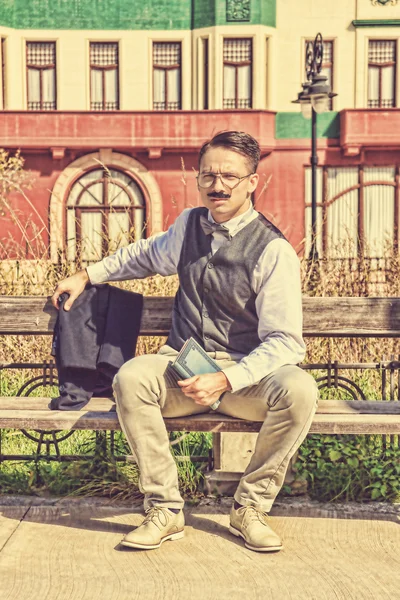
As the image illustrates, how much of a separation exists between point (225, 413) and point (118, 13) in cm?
1961

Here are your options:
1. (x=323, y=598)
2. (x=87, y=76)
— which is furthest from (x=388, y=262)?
(x=87, y=76)

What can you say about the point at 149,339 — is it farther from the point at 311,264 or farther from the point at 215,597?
the point at 215,597

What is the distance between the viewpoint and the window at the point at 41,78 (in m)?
22.0

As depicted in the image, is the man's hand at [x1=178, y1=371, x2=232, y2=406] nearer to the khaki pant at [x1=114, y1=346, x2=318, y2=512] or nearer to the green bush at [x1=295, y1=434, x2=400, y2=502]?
the khaki pant at [x1=114, y1=346, x2=318, y2=512]

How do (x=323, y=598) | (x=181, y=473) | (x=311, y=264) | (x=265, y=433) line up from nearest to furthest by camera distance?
(x=323, y=598), (x=265, y=433), (x=181, y=473), (x=311, y=264)

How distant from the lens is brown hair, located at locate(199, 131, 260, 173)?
12.9ft

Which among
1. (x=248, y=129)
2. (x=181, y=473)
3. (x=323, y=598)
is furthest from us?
(x=248, y=129)

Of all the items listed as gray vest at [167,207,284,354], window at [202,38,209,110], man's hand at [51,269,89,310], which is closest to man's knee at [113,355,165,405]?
gray vest at [167,207,284,354]

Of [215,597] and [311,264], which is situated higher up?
[311,264]

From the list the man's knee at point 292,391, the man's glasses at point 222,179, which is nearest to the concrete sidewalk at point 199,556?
the man's knee at point 292,391

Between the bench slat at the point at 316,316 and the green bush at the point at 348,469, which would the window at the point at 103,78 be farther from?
the green bush at the point at 348,469

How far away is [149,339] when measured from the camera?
6.52m

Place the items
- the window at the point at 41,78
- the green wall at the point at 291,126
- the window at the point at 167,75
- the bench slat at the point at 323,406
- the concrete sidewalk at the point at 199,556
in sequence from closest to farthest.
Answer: the concrete sidewalk at the point at 199,556, the bench slat at the point at 323,406, the green wall at the point at 291,126, the window at the point at 167,75, the window at the point at 41,78

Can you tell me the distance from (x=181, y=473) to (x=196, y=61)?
18.4 meters
